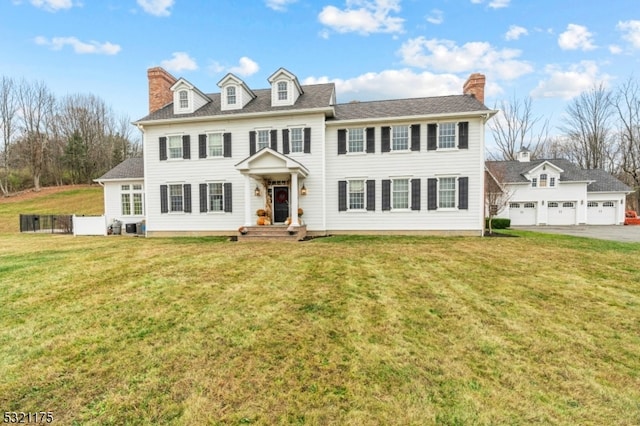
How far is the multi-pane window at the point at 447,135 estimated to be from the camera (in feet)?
44.1

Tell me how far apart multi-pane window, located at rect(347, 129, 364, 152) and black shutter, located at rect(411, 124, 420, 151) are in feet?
7.70

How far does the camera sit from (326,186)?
14469mm

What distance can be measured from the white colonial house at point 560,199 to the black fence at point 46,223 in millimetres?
30962

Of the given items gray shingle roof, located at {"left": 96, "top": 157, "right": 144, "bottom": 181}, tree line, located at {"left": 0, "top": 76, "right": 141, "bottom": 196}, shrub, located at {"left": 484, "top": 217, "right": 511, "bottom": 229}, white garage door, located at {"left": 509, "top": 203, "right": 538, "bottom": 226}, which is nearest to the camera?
gray shingle roof, located at {"left": 96, "top": 157, "right": 144, "bottom": 181}

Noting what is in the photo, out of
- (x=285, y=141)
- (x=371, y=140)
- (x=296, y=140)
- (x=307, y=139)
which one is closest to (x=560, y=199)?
(x=371, y=140)

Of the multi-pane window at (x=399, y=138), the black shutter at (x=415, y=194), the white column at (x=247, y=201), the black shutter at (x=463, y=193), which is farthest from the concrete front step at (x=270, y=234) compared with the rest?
the black shutter at (x=463, y=193)

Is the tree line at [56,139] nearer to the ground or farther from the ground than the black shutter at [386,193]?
farther from the ground

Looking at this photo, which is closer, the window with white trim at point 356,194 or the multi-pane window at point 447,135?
the multi-pane window at point 447,135

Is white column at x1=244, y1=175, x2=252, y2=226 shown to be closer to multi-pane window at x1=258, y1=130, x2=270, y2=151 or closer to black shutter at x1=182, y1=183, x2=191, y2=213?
multi-pane window at x1=258, y1=130, x2=270, y2=151

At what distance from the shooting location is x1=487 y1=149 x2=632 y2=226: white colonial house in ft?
78.0

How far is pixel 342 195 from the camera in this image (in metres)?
14.4

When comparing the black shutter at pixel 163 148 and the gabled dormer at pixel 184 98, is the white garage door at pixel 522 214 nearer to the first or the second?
the gabled dormer at pixel 184 98

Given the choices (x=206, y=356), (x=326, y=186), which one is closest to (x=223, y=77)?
(x=326, y=186)

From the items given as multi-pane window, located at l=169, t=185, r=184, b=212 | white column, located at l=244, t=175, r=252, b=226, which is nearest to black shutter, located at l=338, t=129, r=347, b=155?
white column, located at l=244, t=175, r=252, b=226
